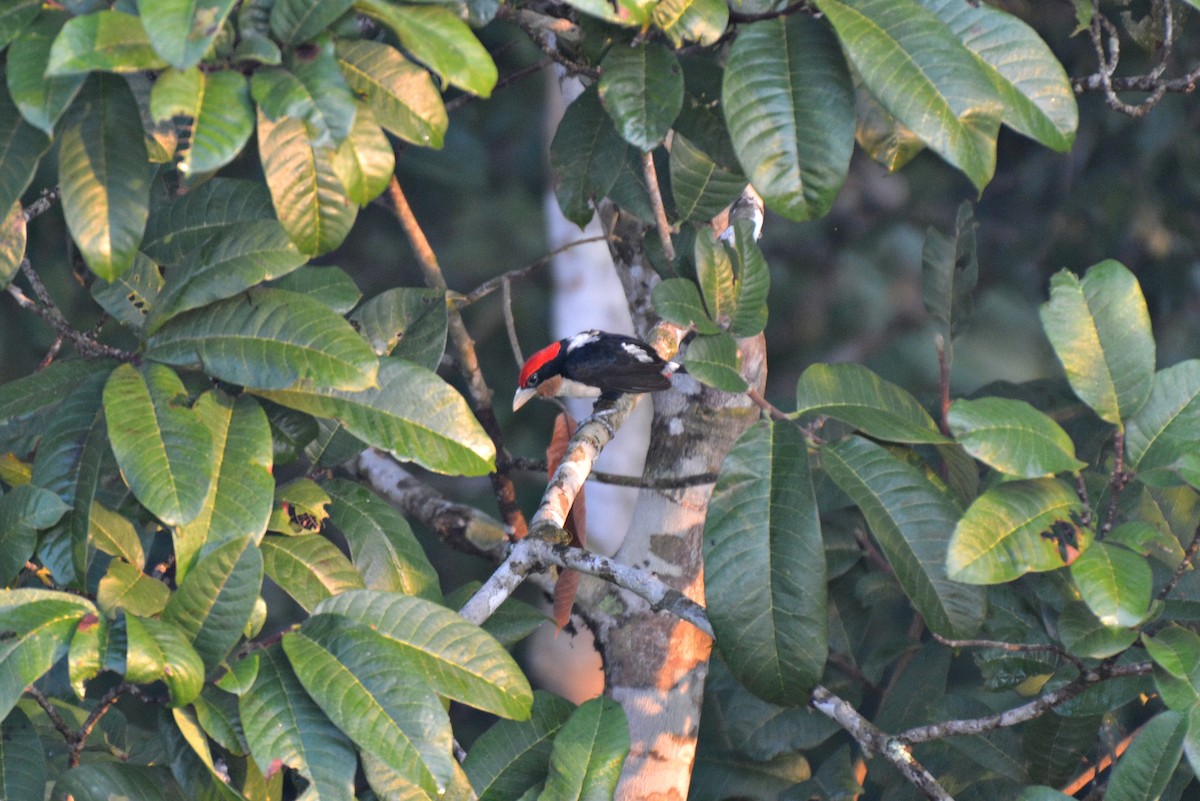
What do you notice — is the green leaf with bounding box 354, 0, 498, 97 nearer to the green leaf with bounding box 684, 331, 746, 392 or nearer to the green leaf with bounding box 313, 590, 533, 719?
the green leaf with bounding box 684, 331, 746, 392

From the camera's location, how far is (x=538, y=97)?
4.74 metres

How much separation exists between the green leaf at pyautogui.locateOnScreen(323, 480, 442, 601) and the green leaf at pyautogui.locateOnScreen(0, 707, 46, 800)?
0.45 metres

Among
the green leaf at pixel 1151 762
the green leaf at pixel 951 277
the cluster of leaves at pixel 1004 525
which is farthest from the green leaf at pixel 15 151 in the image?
the green leaf at pixel 1151 762

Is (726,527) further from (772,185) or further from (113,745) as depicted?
(113,745)

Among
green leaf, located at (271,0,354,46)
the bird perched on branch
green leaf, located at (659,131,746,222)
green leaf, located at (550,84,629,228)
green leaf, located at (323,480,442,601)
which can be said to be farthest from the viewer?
the bird perched on branch

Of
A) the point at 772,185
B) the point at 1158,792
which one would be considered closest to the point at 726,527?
the point at 772,185

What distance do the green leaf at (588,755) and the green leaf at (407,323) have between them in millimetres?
559

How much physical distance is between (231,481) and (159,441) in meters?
0.10

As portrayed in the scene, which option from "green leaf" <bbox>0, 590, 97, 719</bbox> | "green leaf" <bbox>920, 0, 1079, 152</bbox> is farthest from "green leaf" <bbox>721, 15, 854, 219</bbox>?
"green leaf" <bbox>0, 590, 97, 719</bbox>

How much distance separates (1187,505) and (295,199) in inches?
59.0

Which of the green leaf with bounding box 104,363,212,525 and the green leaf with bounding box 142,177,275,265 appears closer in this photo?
the green leaf with bounding box 104,363,212,525

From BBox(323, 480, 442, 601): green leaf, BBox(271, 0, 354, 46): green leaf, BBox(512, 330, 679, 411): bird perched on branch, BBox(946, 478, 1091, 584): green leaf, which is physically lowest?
BBox(512, 330, 679, 411): bird perched on branch

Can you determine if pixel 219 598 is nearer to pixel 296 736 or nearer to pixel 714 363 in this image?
pixel 296 736

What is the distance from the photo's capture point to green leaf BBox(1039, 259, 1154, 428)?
1.35m
